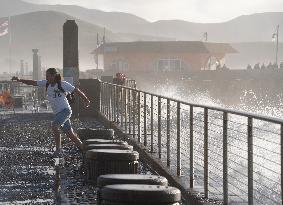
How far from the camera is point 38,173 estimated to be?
10.6m

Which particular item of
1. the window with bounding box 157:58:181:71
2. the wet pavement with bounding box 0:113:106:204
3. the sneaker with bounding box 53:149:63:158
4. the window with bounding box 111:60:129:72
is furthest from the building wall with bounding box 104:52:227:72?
the sneaker with bounding box 53:149:63:158

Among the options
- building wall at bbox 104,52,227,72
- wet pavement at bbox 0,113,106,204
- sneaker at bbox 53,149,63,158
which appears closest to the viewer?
wet pavement at bbox 0,113,106,204

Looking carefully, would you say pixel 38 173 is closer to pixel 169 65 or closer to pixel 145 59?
pixel 145 59

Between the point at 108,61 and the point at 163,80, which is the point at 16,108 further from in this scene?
the point at 108,61

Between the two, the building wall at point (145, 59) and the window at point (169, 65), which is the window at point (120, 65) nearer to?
the building wall at point (145, 59)

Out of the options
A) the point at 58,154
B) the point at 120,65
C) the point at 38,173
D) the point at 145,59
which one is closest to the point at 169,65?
the point at 145,59

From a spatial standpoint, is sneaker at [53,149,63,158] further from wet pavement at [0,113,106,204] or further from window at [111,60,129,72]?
window at [111,60,129,72]

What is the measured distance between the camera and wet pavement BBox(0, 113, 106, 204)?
335 inches

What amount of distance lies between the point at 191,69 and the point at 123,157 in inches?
3319

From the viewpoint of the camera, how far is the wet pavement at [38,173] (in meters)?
8.52

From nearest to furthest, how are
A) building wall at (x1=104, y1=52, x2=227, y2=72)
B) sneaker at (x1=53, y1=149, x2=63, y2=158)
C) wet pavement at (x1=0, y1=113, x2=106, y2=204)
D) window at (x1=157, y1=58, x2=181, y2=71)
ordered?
wet pavement at (x1=0, y1=113, x2=106, y2=204)
sneaker at (x1=53, y1=149, x2=63, y2=158)
building wall at (x1=104, y1=52, x2=227, y2=72)
window at (x1=157, y1=58, x2=181, y2=71)

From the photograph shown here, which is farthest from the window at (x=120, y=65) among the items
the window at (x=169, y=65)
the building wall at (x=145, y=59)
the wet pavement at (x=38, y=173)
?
the wet pavement at (x=38, y=173)

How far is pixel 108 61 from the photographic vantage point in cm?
9206

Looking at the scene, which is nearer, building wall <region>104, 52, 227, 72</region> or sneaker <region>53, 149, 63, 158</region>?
sneaker <region>53, 149, 63, 158</region>
